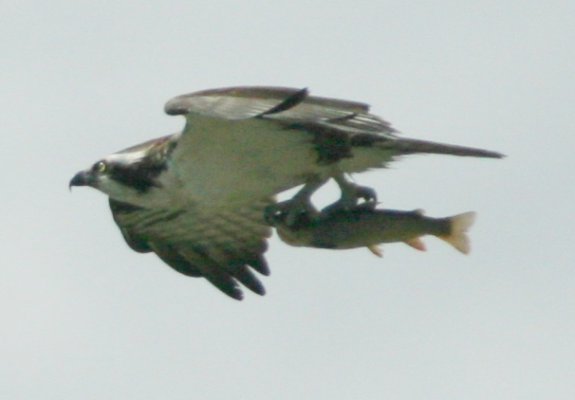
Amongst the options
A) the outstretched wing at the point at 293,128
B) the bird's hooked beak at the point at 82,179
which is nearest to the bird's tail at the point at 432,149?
the outstretched wing at the point at 293,128

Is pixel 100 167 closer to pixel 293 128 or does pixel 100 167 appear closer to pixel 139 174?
pixel 139 174

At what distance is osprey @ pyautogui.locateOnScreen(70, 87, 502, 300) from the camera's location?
54.9ft

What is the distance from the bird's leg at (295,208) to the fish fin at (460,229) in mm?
1019

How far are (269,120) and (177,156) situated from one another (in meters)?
Answer: 0.77

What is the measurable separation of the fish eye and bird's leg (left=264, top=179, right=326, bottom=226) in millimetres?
1342

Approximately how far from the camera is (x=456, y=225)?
16625 millimetres

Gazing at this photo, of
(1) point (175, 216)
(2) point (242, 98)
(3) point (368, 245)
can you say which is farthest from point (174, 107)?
(1) point (175, 216)

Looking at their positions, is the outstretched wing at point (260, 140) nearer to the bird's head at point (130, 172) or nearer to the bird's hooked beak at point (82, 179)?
the bird's head at point (130, 172)

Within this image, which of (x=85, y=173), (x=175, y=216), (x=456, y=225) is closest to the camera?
(x=456, y=225)

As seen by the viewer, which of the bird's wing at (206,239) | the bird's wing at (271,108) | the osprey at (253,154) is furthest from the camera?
the bird's wing at (206,239)

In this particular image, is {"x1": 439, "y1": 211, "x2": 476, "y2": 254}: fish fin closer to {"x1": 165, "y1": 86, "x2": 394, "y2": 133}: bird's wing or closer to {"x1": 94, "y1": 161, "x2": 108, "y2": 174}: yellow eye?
{"x1": 165, "y1": 86, "x2": 394, "y2": 133}: bird's wing

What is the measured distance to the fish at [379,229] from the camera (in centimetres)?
1653

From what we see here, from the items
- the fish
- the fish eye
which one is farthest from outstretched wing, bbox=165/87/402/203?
the fish eye

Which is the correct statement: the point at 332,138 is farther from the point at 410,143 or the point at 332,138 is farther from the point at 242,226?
the point at 242,226
